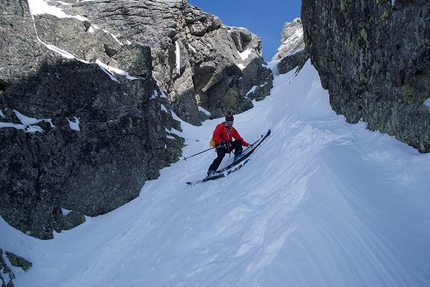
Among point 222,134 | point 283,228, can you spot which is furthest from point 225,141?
point 283,228

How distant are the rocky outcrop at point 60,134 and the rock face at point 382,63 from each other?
30.6 ft

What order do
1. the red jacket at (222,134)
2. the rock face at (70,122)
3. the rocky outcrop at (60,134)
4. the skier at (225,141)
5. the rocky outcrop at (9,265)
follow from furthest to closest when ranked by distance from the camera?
the red jacket at (222,134) → the skier at (225,141) → the rock face at (70,122) → the rocky outcrop at (60,134) → the rocky outcrop at (9,265)

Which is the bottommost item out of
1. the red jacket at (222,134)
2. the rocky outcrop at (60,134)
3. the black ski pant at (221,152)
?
the rocky outcrop at (60,134)

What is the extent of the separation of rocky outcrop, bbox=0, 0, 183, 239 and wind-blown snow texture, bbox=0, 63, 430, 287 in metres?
1.13

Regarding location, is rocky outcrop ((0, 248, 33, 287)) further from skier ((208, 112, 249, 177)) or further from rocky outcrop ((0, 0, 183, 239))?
skier ((208, 112, 249, 177))

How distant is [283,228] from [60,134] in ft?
34.2

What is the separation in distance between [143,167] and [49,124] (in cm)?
448

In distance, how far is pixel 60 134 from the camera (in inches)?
457

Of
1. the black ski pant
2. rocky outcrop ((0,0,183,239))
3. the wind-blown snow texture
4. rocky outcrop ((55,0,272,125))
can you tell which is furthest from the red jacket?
rocky outcrop ((55,0,272,125))

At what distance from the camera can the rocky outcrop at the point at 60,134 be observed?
32.8 feet

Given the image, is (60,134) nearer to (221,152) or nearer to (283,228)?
(221,152)

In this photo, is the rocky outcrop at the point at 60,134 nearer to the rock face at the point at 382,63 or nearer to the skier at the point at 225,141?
the skier at the point at 225,141

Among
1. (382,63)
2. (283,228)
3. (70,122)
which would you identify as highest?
(382,63)

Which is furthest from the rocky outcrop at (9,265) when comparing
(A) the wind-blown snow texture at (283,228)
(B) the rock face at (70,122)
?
(B) the rock face at (70,122)
